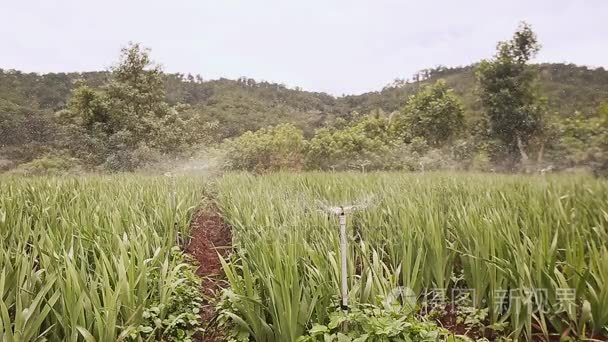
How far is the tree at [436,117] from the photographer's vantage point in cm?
2248

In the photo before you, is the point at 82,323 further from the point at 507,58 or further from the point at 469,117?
the point at 469,117

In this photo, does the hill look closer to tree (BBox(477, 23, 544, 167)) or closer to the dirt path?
tree (BBox(477, 23, 544, 167))

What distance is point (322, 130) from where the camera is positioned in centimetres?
2192

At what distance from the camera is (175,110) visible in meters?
20.1

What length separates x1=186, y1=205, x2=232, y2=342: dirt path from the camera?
2.29 metres

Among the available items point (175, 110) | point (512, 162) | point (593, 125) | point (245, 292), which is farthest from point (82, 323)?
point (175, 110)

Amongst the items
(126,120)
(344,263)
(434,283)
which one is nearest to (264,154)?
(126,120)

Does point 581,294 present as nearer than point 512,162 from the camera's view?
Yes

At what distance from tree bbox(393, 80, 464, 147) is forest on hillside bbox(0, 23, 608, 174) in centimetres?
5

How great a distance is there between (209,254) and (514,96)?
15.0m

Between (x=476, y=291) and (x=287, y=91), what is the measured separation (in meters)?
42.7

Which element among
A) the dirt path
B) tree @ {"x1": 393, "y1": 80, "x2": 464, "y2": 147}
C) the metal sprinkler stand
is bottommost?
the dirt path

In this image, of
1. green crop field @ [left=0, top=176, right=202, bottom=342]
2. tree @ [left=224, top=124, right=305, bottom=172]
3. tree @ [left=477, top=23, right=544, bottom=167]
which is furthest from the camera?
tree @ [left=224, top=124, right=305, bottom=172]

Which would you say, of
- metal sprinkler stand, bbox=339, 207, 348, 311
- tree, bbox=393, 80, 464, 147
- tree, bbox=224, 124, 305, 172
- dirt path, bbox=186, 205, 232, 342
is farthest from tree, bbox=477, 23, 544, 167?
metal sprinkler stand, bbox=339, 207, 348, 311
